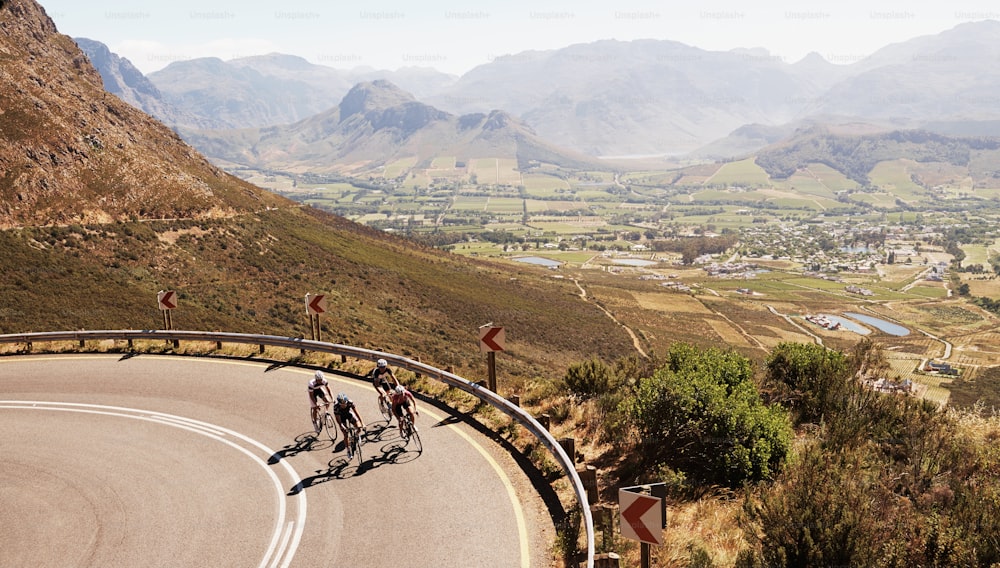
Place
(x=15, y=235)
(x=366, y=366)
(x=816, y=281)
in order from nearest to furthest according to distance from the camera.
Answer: (x=366, y=366), (x=15, y=235), (x=816, y=281)

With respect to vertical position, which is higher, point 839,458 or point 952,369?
point 839,458

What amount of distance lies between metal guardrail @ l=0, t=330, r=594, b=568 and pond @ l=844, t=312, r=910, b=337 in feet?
365

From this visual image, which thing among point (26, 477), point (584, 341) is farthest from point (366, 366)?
point (584, 341)

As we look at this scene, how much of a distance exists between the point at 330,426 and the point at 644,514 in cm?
869

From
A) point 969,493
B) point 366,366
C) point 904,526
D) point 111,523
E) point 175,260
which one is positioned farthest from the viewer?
point 175,260

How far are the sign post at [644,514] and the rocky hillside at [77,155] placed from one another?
56763mm

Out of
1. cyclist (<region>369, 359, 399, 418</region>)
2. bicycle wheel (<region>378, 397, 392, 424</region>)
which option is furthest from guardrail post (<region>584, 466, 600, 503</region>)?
bicycle wheel (<region>378, 397, 392, 424</region>)

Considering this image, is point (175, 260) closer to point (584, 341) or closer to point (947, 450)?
point (584, 341)

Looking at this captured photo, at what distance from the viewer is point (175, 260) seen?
168 feet

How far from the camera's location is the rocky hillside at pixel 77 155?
50.9 meters

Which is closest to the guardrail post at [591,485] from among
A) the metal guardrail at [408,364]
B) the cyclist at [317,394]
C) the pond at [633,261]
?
the metal guardrail at [408,364]

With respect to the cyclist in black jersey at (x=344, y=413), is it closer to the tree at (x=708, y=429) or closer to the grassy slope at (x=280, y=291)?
the tree at (x=708, y=429)

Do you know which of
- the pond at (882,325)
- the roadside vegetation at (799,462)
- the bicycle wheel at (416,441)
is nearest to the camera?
the roadside vegetation at (799,462)

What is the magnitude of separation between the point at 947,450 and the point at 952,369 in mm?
82086
